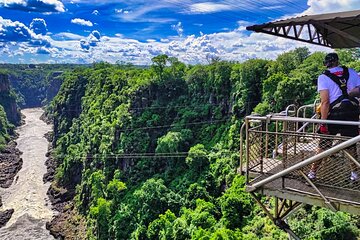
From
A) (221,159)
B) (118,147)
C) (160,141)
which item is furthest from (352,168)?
(118,147)

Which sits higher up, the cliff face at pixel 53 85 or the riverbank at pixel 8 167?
the cliff face at pixel 53 85

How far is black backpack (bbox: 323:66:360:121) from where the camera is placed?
4867 millimetres

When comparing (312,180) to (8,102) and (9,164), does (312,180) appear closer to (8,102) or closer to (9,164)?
(9,164)

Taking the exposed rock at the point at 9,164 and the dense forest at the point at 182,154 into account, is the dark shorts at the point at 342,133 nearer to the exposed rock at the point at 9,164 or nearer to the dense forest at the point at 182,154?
the dense forest at the point at 182,154

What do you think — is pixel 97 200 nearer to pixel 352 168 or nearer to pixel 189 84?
pixel 189 84

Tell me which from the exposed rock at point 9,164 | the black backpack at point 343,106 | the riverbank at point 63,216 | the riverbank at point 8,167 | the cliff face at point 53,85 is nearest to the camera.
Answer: the black backpack at point 343,106

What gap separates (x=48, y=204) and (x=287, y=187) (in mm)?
47822

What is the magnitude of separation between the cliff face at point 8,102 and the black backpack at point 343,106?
355 ft

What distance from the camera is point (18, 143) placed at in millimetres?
80375

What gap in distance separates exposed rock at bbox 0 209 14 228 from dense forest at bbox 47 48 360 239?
722 cm

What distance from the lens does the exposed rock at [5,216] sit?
41.7m

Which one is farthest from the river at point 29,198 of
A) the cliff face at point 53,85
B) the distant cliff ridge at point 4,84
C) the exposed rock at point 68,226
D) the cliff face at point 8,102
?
the cliff face at point 53,85

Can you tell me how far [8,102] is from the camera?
104m

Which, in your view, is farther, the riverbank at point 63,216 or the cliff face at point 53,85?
the cliff face at point 53,85
